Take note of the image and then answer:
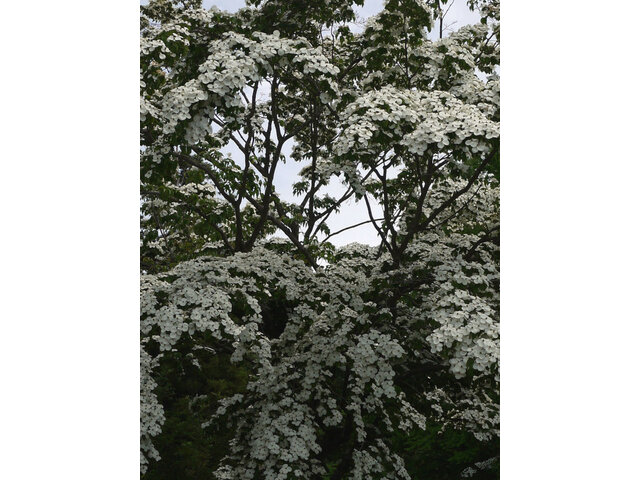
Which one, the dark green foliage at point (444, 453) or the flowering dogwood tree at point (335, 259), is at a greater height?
the flowering dogwood tree at point (335, 259)

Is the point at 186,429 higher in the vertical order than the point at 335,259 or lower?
lower

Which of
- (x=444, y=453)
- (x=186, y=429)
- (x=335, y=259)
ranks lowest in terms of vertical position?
(x=444, y=453)

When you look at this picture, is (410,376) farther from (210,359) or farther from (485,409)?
(210,359)

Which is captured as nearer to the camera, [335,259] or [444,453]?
[444,453]

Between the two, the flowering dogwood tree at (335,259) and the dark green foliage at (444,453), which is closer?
the flowering dogwood tree at (335,259)

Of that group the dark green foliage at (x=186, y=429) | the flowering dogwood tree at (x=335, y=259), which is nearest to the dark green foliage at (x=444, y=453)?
the flowering dogwood tree at (x=335, y=259)

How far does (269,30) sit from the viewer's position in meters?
5.10

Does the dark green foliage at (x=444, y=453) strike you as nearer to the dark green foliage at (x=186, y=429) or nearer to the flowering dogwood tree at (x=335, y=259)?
the flowering dogwood tree at (x=335, y=259)

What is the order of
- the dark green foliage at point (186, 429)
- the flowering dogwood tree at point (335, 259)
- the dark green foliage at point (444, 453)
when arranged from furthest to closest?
the dark green foliage at point (186, 429)
the dark green foliage at point (444, 453)
the flowering dogwood tree at point (335, 259)

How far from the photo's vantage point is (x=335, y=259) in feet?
20.6

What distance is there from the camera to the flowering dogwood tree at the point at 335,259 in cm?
383
